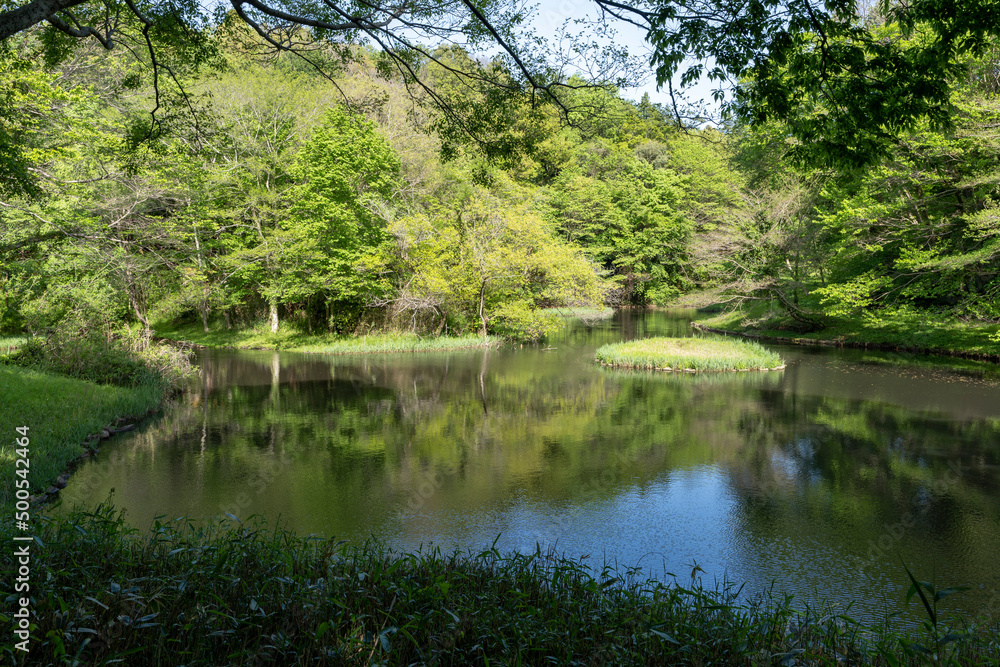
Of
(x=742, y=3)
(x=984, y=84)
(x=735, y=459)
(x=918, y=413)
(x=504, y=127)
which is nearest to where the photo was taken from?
(x=742, y=3)

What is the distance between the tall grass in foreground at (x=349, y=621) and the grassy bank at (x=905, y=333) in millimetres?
19220

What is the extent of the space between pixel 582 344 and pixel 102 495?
20.0 m

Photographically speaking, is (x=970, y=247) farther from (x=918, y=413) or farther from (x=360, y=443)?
(x=360, y=443)

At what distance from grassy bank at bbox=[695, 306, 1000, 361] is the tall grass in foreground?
1922cm

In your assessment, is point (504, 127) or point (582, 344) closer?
point (504, 127)

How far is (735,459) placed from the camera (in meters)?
10.2

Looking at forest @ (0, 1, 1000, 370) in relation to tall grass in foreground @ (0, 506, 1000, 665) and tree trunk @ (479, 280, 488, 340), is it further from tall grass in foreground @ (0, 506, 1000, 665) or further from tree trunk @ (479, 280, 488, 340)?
tall grass in foreground @ (0, 506, 1000, 665)

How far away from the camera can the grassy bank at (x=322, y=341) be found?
24.5 metres

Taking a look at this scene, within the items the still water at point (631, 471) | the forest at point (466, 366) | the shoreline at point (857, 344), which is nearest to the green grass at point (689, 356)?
the forest at point (466, 366)

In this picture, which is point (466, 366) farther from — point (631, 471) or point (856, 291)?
point (856, 291)

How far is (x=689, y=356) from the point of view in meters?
19.6

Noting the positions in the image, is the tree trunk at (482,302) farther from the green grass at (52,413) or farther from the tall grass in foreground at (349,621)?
the tall grass in foreground at (349,621)

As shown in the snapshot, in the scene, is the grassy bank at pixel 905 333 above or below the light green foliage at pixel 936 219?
below

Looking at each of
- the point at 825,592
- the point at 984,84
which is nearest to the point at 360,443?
the point at 825,592
